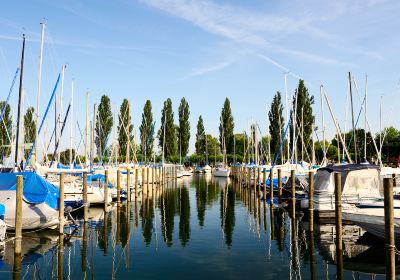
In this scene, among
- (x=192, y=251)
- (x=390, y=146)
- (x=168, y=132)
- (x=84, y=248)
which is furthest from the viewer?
(x=168, y=132)

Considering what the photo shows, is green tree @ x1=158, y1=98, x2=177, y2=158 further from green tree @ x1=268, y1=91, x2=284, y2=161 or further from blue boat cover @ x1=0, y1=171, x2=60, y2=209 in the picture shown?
blue boat cover @ x1=0, y1=171, x2=60, y2=209

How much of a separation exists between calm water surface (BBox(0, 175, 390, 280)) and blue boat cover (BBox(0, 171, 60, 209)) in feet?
5.21

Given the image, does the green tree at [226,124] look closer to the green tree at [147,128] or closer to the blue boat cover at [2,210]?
the green tree at [147,128]

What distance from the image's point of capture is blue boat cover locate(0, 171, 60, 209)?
1859cm

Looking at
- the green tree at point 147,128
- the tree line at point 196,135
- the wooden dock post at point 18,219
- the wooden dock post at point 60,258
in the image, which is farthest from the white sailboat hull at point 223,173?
the wooden dock post at point 18,219

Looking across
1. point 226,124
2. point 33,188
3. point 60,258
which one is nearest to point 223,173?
point 226,124

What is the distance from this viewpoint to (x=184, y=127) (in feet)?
296

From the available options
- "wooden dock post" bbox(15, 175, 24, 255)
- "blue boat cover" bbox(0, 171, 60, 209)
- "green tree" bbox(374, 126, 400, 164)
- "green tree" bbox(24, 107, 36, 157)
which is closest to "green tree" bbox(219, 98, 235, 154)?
"green tree" bbox(374, 126, 400, 164)

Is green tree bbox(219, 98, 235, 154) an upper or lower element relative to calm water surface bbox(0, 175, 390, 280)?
upper

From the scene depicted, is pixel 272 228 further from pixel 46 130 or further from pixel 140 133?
pixel 140 133

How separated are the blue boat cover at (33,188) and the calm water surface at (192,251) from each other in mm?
→ 1587

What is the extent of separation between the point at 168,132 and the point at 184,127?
5858mm

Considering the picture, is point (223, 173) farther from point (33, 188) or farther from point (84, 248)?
point (84, 248)

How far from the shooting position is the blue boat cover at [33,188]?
61.0 ft
